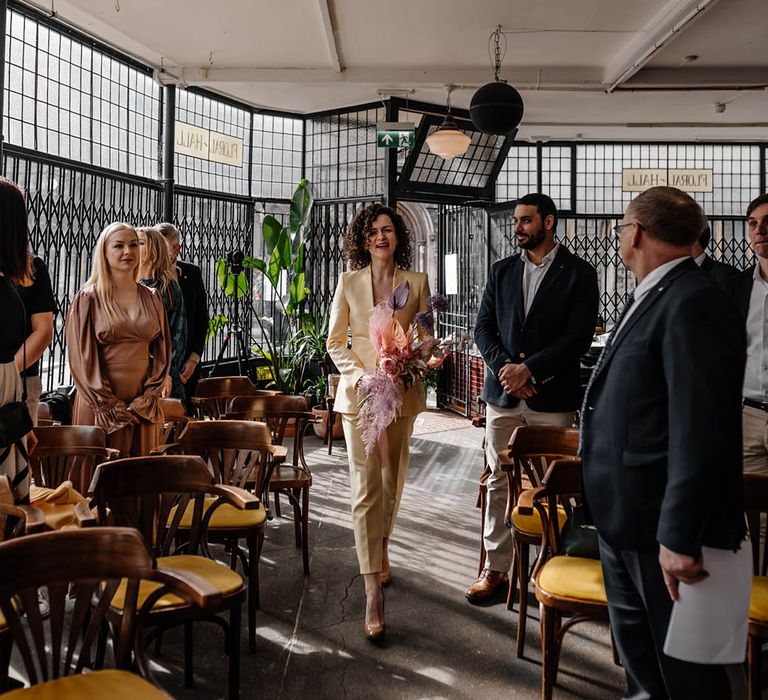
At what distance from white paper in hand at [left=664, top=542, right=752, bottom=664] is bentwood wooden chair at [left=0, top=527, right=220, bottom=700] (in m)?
1.04

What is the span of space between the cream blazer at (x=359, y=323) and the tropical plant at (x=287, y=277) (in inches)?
152

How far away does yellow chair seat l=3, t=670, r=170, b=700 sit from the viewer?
1487mm

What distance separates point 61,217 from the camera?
16.9ft

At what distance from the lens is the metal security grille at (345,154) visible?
764 centimetres

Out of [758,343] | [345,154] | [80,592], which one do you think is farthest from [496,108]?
[80,592]

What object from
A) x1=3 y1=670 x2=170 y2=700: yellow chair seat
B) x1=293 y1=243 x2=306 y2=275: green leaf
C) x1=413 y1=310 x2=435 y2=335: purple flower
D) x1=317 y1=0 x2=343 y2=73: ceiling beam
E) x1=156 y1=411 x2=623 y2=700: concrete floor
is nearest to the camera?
x1=3 y1=670 x2=170 y2=700: yellow chair seat

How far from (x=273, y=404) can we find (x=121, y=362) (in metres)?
0.84

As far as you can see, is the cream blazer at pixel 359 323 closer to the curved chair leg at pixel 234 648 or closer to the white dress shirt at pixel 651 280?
the curved chair leg at pixel 234 648

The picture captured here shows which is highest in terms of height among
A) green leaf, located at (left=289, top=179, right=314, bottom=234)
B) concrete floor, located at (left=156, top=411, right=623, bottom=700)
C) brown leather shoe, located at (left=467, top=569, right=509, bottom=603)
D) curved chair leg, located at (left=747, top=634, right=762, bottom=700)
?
green leaf, located at (left=289, top=179, right=314, bottom=234)

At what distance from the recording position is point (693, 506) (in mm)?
1482

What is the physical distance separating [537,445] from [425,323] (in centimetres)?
67

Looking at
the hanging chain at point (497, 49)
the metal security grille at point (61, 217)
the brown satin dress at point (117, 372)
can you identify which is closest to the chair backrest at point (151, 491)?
the brown satin dress at point (117, 372)

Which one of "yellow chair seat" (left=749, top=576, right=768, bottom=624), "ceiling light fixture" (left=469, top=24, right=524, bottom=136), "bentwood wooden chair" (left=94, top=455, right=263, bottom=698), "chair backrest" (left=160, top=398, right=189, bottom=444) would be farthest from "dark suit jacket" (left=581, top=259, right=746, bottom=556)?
"ceiling light fixture" (left=469, top=24, right=524, bottom=136)

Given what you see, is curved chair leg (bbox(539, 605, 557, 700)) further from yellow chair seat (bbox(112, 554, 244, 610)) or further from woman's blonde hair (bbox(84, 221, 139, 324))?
woman's blonde hair (bbox(84, 221, 139, 324))
